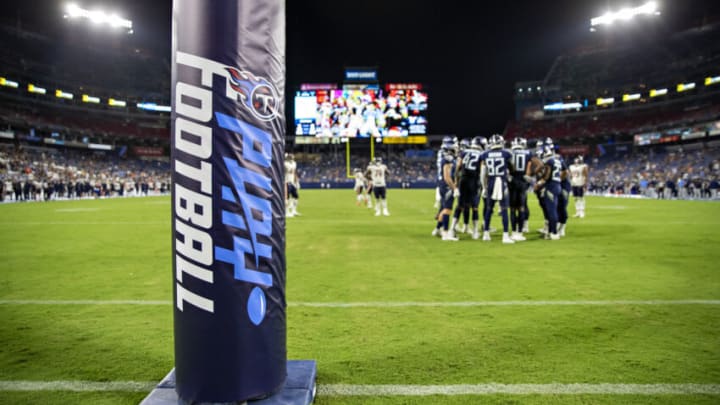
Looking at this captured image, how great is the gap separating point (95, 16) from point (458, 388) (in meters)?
62.7

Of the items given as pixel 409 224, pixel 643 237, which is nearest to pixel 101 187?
pixel 409 224

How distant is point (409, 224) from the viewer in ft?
40.7

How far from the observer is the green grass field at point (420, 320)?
264 centimetres

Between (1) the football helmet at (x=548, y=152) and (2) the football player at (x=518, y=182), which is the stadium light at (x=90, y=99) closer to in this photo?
(2) the football player at (x=518, y=182)

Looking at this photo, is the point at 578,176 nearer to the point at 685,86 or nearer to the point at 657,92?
the point at 685,86

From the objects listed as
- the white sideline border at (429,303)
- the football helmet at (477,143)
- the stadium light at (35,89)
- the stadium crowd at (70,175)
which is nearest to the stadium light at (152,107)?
the stadium crowd at (70,175)

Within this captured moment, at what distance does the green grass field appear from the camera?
2641mm

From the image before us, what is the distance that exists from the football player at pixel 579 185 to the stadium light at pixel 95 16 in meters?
57.0

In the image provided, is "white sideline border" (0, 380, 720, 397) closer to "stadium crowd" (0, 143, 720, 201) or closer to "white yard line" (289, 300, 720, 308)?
"white yard line" (289, 300, 720, 308)

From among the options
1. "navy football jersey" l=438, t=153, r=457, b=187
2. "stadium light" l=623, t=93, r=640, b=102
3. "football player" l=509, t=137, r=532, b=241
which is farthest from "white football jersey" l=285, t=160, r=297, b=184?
"stadium light" l=623, t=93, r=640, b=102

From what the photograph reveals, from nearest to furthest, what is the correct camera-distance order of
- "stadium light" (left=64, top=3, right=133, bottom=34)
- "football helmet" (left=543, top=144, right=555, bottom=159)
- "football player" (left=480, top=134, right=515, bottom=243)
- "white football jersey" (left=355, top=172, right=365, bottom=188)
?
"football player" (left=480, top=134, right=515, bottom=243) → "football helmet" (left=543, top=144, right=555, bottom=159) → "white football jersey" (left=355, top=172, right=365, bottom=188) → "stadium light" (left=64, top=3, right=133, bottom=34)

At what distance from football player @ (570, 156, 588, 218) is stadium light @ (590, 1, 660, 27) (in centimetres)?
4952

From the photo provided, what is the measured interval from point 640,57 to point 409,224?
6359 centimetres

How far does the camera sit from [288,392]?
231 centimetres
